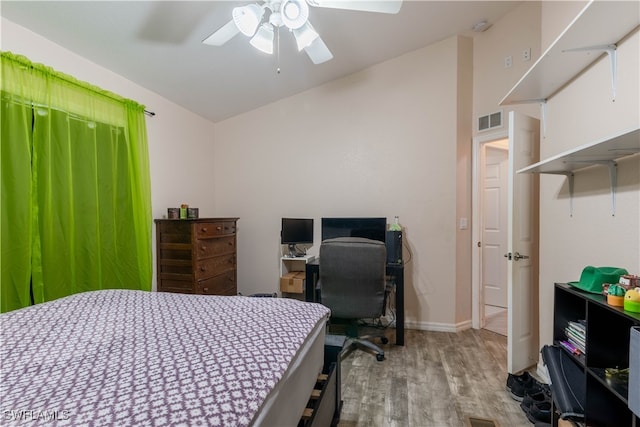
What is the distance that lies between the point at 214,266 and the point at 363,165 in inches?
77.5

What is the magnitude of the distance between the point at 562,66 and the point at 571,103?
0.31 meters

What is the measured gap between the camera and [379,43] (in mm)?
2855

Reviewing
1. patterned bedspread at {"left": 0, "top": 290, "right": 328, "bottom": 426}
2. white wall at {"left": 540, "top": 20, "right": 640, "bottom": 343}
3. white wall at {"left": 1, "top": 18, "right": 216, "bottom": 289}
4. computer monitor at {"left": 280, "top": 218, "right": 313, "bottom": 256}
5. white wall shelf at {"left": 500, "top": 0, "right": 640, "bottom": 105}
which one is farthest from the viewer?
computer monitor at {"left": 280, "top": 218, "right": 313, "bottom": 256}

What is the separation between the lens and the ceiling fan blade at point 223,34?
5.66 feet

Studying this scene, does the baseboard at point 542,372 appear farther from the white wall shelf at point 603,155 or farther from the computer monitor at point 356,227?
the computer monitor at point 356,227

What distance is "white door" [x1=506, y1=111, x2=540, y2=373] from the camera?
2146 mm

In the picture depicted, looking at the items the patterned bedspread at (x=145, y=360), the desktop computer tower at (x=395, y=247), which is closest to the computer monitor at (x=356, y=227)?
the desktop computer tower at (x=395, y=247)

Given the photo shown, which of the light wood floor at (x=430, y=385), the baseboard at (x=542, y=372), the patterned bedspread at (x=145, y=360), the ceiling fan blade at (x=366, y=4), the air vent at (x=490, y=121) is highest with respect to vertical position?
the ceiling fan blade at (x=366, y=4)

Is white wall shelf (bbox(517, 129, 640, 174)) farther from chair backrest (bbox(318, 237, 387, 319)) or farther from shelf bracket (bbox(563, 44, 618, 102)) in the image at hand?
chair backrest (bbox(318, 237, 387, 319))

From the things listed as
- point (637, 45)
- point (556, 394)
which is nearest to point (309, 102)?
point (637, 45)

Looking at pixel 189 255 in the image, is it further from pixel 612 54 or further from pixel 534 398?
pixel 612 54

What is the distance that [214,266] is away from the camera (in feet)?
9.62

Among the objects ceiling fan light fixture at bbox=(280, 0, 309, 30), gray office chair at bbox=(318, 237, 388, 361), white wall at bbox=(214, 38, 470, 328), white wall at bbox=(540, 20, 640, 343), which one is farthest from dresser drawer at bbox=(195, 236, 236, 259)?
white wall at bbox=(540, 20, 640, 343)

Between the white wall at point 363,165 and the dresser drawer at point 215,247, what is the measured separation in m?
0.53
